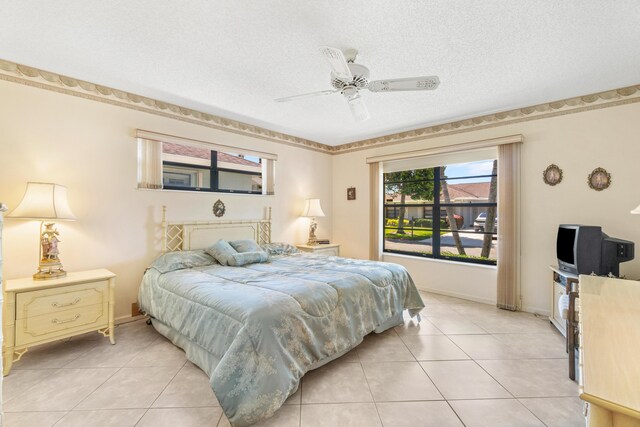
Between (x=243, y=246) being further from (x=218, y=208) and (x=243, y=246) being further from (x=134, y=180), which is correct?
(x=134, y=180)

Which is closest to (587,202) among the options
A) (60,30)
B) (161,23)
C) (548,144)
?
(548,144)

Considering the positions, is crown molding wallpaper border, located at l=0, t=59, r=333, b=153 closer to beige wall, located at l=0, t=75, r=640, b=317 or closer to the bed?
beige wall, located at l=0, t=75, r=640, b=317

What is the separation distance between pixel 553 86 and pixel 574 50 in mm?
766

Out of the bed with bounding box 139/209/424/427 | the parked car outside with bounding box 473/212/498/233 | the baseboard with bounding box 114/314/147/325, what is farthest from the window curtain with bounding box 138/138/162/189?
the parked car outside with bounding box 473/212/498/233

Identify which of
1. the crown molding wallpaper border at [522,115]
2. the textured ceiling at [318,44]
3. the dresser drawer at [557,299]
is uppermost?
the textured ceiling at [318,44]

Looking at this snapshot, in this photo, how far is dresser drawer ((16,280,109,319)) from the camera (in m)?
2.23

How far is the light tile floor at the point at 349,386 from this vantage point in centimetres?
175

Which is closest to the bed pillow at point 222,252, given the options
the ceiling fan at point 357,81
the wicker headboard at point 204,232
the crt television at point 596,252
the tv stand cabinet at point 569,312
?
the wicker headboard at point 204,232

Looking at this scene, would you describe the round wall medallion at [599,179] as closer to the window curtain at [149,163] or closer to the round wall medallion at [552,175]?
the round wall medallion at [552,175]

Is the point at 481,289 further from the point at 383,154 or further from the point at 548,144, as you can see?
the point at 383,154

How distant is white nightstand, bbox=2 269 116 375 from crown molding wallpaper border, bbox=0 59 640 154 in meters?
1.93

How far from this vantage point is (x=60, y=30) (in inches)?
82.7

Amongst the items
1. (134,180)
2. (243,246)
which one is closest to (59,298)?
(134,180)

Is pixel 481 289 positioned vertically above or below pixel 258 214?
below
